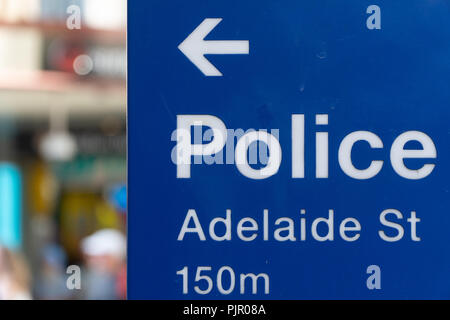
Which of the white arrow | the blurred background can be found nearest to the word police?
the white arrow

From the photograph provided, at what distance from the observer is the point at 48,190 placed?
16.1ft

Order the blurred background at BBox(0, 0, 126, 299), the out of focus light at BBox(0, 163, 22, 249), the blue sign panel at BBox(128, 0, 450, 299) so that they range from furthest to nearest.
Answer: the out of focus light at BBox(0, 163, 22, 249) → the blurred background at BBox(0, 0, 126, 299) → the blue sign panel at BBox(128, 0, 450, 299)

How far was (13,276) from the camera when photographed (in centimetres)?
341

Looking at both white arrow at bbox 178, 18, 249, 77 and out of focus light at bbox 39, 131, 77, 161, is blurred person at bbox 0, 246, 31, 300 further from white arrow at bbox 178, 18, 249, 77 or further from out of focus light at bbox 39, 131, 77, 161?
white arrow at bbox 178, 18, 249, 77

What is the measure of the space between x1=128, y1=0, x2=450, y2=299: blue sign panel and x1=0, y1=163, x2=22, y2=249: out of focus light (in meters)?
2.97

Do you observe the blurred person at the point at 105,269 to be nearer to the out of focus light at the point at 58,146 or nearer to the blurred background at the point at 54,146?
the blurred background at the point at 54,146

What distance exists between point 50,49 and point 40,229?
3.58 feet

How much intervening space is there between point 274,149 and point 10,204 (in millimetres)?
3628

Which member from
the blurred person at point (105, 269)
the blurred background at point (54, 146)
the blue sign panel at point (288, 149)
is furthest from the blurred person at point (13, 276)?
the blue sign panel at point (288, 149)

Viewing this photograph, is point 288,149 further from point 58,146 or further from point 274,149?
point 58,146

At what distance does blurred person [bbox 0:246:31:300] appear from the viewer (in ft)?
9.95

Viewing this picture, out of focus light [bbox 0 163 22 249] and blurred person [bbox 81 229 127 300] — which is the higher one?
out of focus light [bbox 0 163 22 249]
